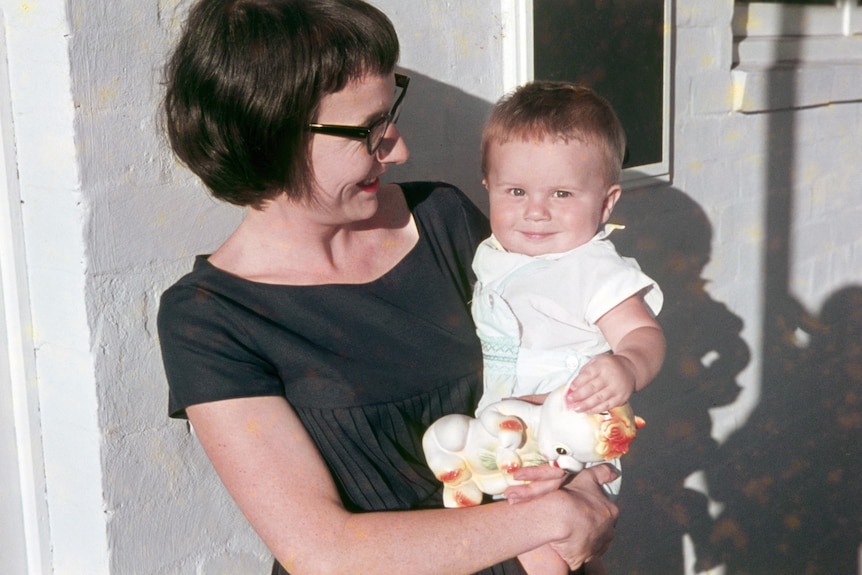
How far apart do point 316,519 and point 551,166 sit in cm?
76

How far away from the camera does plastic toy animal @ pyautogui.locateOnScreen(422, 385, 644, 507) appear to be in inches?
65.9

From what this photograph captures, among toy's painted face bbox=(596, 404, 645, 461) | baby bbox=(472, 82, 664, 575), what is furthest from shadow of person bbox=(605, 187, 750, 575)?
toy's painted face bbox=(596, 404, 645, 461)

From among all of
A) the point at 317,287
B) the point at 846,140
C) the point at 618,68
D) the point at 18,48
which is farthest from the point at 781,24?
the point at 18,48

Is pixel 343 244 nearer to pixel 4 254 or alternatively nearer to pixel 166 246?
pixel 166 246

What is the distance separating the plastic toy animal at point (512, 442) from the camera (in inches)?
65.9

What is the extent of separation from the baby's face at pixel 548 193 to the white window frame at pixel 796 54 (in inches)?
64.2

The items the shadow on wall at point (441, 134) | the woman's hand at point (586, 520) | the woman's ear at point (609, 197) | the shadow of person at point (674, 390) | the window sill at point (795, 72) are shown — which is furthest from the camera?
the window sill at point (795, 72)

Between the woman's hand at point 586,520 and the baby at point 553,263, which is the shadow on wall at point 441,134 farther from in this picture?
the woman's hand at point 586,520

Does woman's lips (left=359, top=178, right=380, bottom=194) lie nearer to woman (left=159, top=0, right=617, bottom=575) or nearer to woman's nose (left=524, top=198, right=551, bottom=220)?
woman (left=159, top=0, right=617, bottom=575)

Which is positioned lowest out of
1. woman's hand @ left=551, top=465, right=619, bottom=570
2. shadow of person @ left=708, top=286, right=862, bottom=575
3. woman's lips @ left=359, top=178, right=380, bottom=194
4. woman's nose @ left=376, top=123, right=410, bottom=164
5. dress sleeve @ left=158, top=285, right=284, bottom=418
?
shadow of person @ left=708, top=286, right=862, bottom=575

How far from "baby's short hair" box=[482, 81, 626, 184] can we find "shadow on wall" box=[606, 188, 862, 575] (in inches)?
40.0

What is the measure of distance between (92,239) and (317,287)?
1.28ft

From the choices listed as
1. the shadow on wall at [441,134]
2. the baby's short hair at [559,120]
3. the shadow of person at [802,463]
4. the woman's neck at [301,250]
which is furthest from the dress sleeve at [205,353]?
the shadow of person at [802,463]

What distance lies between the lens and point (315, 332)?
5.67 ft
